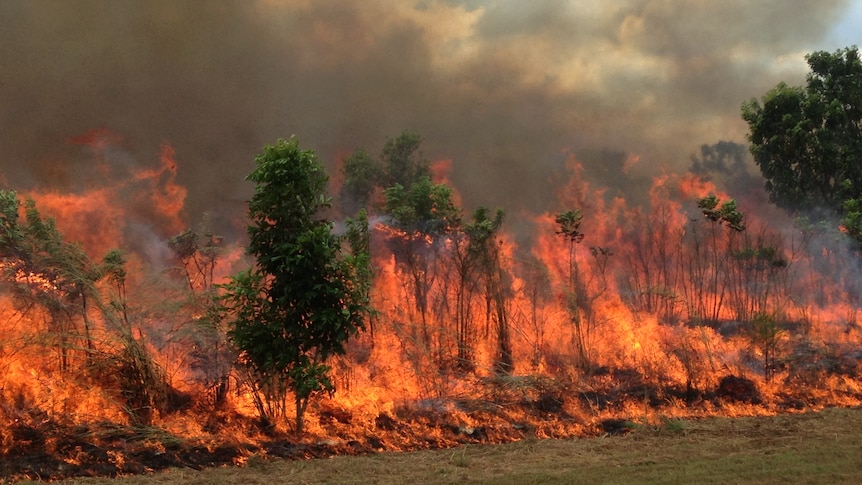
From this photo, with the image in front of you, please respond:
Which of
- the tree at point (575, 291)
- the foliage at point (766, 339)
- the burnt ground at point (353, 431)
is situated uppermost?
the tree at point (575, 291)

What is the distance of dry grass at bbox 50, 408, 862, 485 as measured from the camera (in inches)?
336

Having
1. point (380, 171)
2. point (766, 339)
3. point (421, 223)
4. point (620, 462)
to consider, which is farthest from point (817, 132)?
point (620, 462)

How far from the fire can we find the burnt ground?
0.21 feet

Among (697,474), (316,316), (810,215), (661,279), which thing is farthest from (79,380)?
(810,215)

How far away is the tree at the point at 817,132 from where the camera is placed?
A: 66.6 feet

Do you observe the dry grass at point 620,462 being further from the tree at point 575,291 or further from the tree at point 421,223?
the tree at point 421,223

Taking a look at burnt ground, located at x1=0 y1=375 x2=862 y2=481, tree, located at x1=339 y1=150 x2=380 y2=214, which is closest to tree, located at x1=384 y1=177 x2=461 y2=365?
burnt ground, located at x1=0 y1=375 x2=862 y2=481

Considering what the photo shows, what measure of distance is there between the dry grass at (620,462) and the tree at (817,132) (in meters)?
12.2

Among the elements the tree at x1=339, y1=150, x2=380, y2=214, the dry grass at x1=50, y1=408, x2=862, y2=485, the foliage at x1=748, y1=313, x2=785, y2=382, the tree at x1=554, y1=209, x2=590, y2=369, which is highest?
the tree at x1=339, y1=150, x2=380, y2=214

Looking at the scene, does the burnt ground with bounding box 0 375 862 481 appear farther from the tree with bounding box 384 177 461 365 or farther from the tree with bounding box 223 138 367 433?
the tree with bounding box 384 177 461 365

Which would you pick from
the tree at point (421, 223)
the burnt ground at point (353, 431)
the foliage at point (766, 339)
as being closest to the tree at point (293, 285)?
the burnt ground at point (353, 431)

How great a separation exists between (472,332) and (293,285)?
23.2 feet

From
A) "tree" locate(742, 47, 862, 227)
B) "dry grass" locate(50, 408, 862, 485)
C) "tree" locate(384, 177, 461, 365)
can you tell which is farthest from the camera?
"tree" locate(742, 47, 862, 227)

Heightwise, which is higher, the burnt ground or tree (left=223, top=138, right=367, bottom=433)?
tree (left=223, top=138, right=367, bottom=433)
